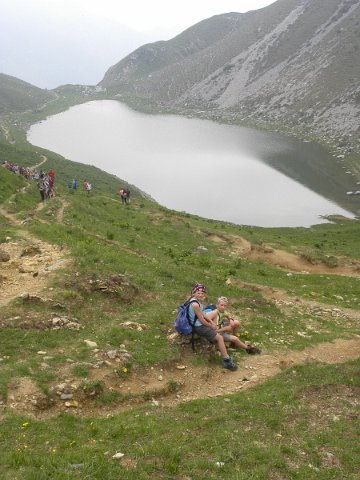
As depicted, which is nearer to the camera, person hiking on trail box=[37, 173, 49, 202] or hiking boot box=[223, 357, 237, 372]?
hiking boot box=[223, 357, 237, 372]

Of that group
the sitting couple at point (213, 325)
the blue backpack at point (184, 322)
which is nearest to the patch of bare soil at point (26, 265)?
the blue backpack at point (184, 322)

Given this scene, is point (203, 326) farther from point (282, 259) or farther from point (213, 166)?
point (213, 166)

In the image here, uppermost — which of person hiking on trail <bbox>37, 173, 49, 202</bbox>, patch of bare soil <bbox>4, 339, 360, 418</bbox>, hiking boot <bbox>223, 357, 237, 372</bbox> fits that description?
person hiking on trail <bbox>37, 173, 49, 202</bbox>

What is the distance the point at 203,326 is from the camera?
16172mm

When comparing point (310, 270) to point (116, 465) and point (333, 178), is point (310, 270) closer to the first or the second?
point (116, 465)

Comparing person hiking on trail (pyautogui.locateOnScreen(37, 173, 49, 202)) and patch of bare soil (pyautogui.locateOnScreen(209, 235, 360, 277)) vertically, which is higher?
person hiking on trail (pyautogui.locateOnScreen(37, 173, 49, 202))

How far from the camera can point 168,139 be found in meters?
139

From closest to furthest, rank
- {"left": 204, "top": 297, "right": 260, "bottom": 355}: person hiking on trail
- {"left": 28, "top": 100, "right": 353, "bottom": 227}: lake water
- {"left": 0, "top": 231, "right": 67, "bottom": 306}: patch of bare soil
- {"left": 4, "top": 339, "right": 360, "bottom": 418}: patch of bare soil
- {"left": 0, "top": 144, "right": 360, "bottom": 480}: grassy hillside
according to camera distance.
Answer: {"left": 0, "top": 144, "right": 360, "bottom": 480}: grassy hillside < {"left": 4, "top": 339, "right": 360, "bottom": 418}: patch of bare soil < {"left": 204, "top": 297, "right": 260, "bottom": 355}: person hiking on trail < {"left": 0, "top": 231, "right": 67, "bottom": 306}: patch of bare soil < {"left": 28, "top": 100, "right": 353, "bottom": 227}: lake water

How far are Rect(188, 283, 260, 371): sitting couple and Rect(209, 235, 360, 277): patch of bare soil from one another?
63.0ft

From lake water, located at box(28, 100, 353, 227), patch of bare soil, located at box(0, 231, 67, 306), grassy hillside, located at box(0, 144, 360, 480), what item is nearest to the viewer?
grassy hillside, located at box(0, 144, 360, 480)

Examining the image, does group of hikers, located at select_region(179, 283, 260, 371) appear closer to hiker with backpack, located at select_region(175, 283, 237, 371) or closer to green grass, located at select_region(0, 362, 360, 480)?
hiker with backpack, located at select_region(175, 283, 237, 371)

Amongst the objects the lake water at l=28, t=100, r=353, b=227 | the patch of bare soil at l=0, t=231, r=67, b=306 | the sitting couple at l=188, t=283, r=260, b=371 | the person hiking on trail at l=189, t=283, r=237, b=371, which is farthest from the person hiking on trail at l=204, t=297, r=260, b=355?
the lake water at l=28, t=100, r=353, b=227

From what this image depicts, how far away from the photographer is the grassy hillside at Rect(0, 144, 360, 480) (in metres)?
10.2

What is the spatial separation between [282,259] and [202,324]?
2284cm
